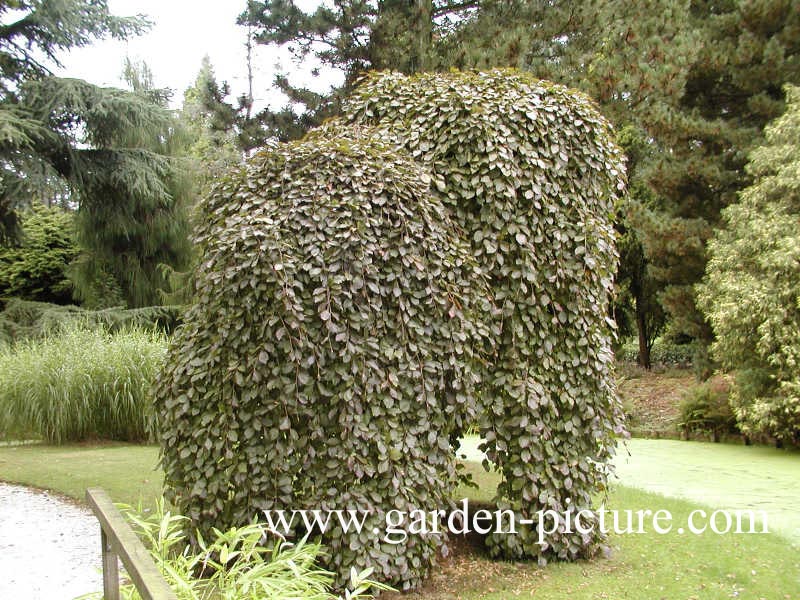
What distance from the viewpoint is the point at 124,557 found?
2.56 m

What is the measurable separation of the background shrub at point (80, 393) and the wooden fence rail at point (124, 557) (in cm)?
754

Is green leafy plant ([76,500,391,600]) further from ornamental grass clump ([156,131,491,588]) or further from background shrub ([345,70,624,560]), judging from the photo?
background shrub ([345,70,624,560])

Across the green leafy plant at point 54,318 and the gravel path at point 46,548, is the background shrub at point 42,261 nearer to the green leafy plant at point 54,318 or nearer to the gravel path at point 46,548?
the green leafy plant at point 54,318

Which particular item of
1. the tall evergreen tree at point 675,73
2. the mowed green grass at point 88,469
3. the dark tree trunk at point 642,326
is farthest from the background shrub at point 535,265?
the dark tree trunk at point 642,326

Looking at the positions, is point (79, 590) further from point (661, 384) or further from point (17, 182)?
point (661, 384)

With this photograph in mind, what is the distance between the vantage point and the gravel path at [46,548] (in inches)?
175

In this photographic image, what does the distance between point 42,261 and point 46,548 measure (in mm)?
16809

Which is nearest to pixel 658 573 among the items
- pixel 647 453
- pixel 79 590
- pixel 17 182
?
pixel 79 590

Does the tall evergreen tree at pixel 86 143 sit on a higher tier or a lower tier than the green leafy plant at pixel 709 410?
higher

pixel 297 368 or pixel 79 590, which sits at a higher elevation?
pixel 297 368

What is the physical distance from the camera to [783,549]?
17.4 ft

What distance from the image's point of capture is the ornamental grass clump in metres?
4.11

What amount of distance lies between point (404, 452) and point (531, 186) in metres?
1.93

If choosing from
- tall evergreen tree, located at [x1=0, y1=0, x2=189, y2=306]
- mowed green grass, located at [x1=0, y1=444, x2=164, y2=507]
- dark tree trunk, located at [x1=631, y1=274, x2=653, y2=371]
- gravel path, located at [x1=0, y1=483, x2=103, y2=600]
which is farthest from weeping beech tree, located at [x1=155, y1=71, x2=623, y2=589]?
dark tree trunk, located at [x1=631, y1=274, x2=653, y2=371]
